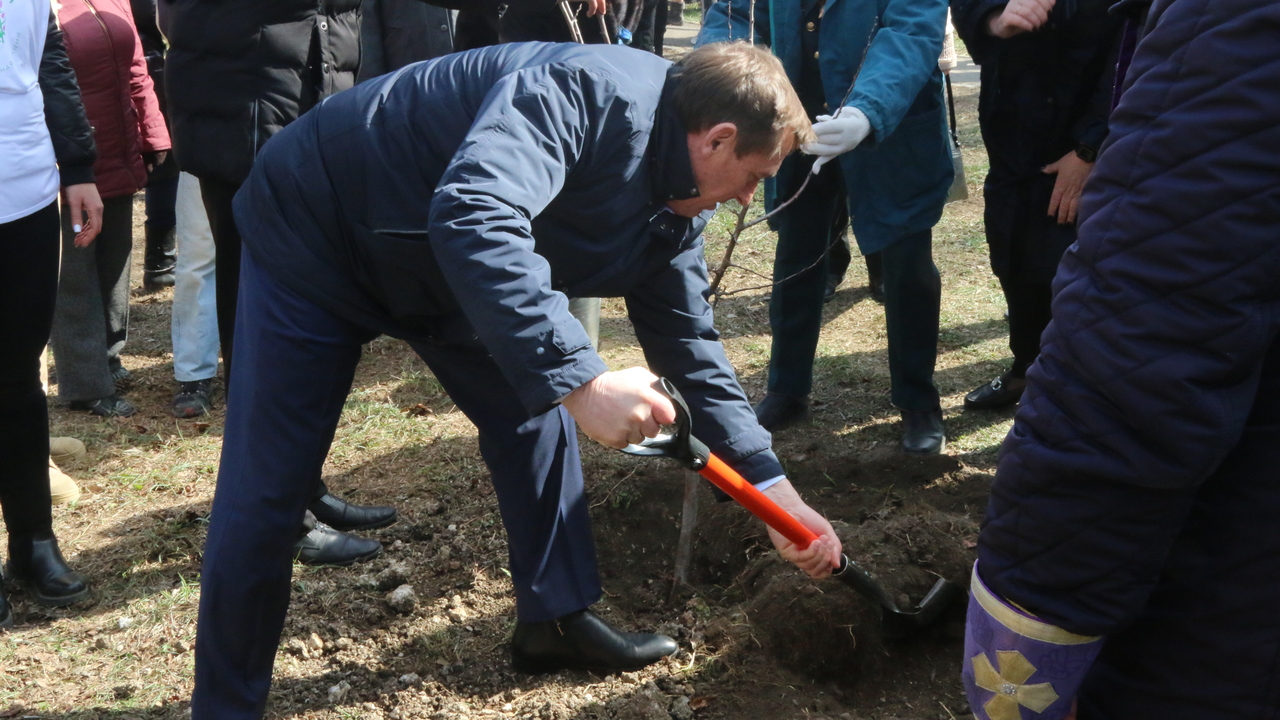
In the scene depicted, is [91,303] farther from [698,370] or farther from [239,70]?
[698,370]

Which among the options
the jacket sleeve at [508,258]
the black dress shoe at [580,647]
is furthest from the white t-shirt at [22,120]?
the black dress shoe at [580,647]

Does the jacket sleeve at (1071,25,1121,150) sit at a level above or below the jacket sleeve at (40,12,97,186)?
below

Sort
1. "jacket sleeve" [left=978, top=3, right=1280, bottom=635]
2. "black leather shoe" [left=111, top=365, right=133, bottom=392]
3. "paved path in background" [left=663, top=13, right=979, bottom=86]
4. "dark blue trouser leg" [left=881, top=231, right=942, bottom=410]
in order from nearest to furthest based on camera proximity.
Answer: "jacket sleeve" [left=978, top=3, right=1280, bottom=635] → "dark blue trouser leg" [left=881, top=231, right=942, bottom=410] → "black leather shoe" [left=111, top=365, right=133, bottom=392] → "paved path in background" [left=663, top=13, right=979, bottom=86]

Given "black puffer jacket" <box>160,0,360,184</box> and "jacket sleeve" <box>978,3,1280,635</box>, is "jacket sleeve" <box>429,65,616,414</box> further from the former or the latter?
"black puffer jacket" <box>160,0,360,184</box>

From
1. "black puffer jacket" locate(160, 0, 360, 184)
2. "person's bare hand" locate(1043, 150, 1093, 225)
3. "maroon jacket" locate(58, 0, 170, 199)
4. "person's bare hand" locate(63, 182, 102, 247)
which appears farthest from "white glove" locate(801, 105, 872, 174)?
"maroon jacket" locate(58, 0, 170, 199)

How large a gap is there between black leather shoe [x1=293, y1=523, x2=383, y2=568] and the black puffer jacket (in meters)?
1.09

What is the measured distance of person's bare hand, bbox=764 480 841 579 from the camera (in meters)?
2.30

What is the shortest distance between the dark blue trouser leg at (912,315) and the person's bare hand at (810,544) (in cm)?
147

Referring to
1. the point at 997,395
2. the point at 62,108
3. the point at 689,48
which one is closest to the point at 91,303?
the point at 62,108

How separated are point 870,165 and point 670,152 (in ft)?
5.68

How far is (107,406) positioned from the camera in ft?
14.8

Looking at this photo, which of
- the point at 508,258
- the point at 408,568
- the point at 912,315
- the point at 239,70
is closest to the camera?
the point at 508,258

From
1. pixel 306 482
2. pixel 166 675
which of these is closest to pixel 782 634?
pixel 306 482

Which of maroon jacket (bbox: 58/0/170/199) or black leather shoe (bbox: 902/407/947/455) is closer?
black leather shoe (bbox: 902/407/947/455)
